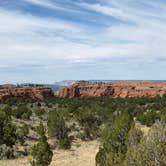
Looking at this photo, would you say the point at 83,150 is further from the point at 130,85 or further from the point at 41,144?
the point at 130,85

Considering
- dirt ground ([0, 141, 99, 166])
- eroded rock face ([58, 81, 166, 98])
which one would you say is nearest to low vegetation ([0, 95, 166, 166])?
dirt ground ([0, 141, 99, 166])

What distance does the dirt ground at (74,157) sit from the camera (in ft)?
78.3

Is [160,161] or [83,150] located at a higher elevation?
[160,161]

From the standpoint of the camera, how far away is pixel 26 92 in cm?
12081

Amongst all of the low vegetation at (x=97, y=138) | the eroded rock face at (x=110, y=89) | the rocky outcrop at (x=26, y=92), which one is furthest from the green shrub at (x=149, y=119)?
the eroded rock face at (x=110, y=89)

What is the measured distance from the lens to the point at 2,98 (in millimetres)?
105000

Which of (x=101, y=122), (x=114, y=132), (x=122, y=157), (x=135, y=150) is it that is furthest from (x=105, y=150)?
(x=101, y=122)

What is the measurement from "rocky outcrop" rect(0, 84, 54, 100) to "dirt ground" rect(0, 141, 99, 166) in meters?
80.2

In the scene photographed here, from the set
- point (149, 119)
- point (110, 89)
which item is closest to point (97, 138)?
point (149, 119)

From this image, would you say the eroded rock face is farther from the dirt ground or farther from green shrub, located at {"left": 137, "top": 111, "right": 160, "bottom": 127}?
the dirt ground

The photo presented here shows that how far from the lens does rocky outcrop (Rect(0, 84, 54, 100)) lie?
114 meters

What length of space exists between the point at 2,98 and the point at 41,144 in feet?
281

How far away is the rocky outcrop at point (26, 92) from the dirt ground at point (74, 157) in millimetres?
80230

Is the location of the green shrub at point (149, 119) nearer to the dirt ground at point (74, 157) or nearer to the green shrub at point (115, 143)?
the dirt ground at point (74, 157)
